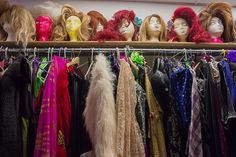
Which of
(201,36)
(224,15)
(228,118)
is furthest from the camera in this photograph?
(224,15)

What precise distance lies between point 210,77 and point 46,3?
108 centimetres

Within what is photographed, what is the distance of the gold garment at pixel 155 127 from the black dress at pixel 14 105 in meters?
0.54

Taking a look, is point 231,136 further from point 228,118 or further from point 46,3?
point 46,3

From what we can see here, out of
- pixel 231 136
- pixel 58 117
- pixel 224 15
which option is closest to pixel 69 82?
pixel 58 117

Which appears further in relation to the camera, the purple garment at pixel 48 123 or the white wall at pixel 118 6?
the white wall at pixel 118 6

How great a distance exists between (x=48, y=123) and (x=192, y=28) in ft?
3.26

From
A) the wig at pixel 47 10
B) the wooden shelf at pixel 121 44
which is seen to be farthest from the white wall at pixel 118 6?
the wooden shelf at pixel 121 44

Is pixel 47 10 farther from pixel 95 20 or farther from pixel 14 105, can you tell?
pixel 14 105

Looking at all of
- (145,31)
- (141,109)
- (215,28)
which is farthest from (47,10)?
(215,28)

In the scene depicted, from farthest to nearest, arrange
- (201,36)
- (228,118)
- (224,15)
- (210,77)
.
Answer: (224,15) → (201,36) → (210,77) → (228,118)

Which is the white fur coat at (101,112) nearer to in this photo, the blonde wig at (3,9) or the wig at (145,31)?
the wig at (145,31)

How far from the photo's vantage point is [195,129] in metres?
1.37

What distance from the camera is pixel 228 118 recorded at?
134 centimetres

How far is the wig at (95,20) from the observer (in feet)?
6.04
